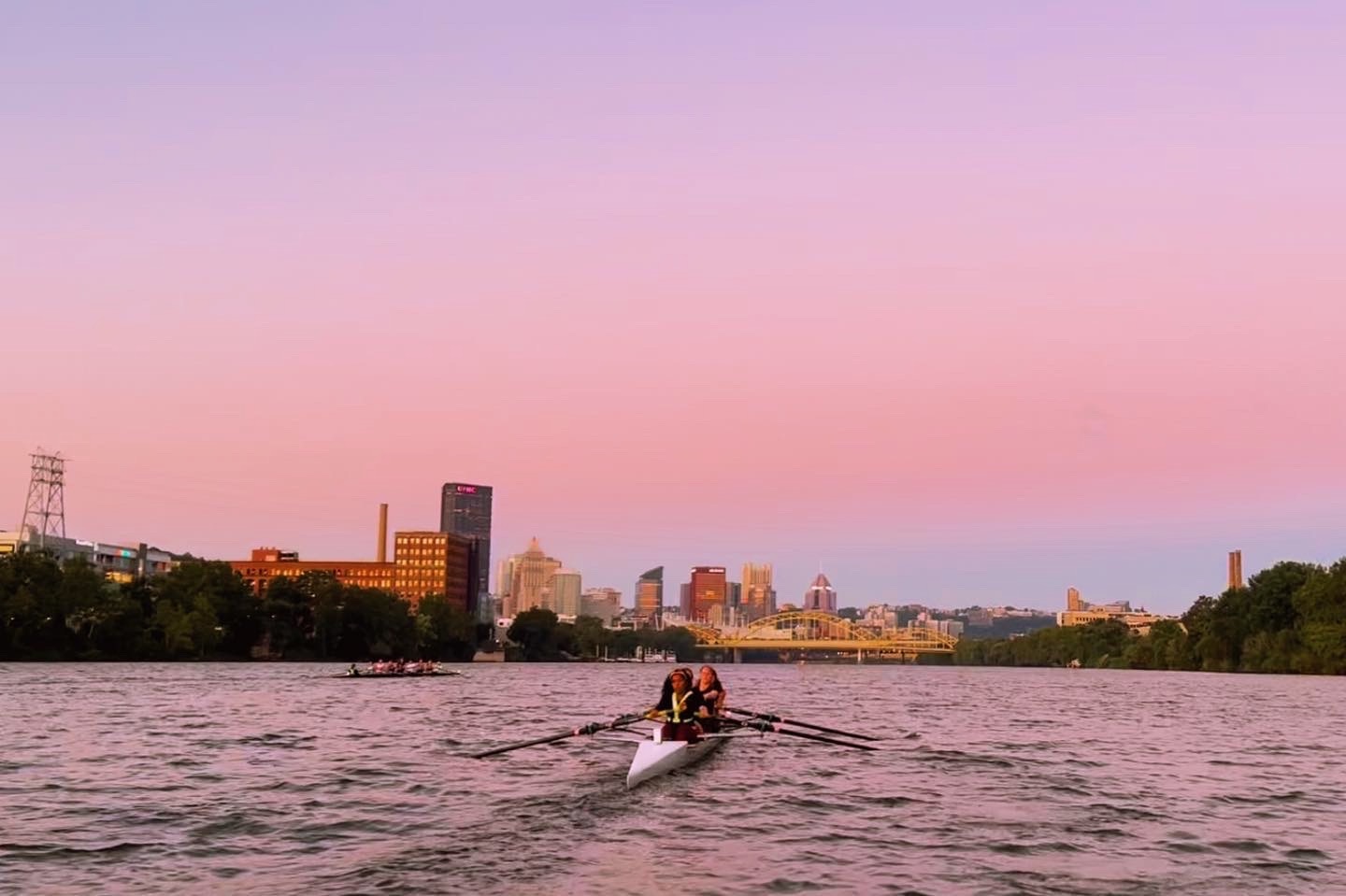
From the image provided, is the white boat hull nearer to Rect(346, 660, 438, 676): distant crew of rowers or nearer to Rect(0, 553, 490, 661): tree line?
Rect(346, 660, 438, 676): distant crew of rowers

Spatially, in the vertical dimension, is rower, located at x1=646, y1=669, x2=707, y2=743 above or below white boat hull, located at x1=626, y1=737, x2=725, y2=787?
above

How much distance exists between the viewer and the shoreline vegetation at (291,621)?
13162 cm

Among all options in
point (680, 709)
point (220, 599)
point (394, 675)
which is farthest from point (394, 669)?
point (680, 709)

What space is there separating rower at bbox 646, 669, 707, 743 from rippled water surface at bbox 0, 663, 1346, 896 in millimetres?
1180

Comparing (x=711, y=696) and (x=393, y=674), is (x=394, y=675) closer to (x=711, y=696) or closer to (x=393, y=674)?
(x=393, y=674)

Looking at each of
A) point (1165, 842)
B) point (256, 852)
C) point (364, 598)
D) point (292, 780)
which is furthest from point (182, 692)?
point (364, 598)

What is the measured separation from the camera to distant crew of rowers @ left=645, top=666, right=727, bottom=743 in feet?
110

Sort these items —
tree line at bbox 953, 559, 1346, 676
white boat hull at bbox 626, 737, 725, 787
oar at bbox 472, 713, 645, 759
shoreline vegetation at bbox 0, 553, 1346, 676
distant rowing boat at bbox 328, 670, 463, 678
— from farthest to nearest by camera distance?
tree line at bbox 953, 559, 1346, 676 → shoreline vegetation at bbox 0, 553, 1346, 676 → distant rowing boat at bbox 328, 670, 463, 678 → oar at bbox 472, 713, 645, 759 → white boat hull at bbox 626, 737, 725, 787

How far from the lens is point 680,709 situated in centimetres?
3459

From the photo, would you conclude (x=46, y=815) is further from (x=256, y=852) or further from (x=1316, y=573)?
(x=1316, y=573)

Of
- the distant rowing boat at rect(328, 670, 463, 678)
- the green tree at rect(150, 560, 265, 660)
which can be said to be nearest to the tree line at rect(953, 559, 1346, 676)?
the distant rowing boat at rect(328, 670, 463, 678)

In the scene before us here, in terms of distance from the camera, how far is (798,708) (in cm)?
7056

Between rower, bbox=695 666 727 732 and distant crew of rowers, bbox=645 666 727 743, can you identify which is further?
rower, bbox=695 666 727 732

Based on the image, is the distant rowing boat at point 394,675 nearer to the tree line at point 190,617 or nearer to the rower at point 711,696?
the tree line at point 190,617
